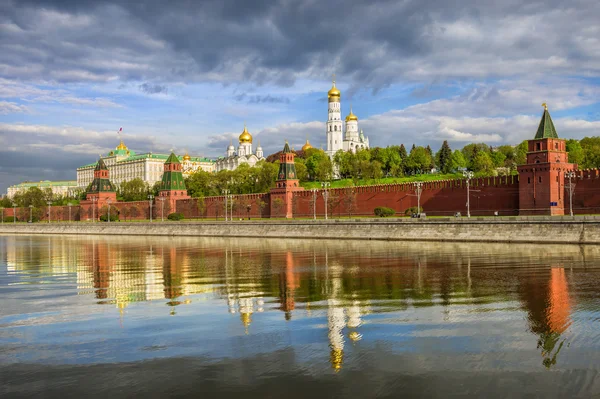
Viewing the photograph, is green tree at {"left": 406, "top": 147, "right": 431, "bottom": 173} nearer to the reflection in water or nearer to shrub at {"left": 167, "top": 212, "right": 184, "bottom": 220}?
shrub at {"left": 167, "top": 212, "right": 184, "bottom": 220}

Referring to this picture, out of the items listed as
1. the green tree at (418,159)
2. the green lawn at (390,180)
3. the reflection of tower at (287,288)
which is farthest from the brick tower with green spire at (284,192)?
the reflection of tower at (287,288)

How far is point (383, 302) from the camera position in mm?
10992

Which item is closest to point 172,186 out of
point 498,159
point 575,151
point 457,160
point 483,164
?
point 457,160

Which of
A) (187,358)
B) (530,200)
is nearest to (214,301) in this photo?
(187,358)

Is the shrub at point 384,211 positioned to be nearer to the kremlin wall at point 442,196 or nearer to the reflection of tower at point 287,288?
the kremlin wall at point 442,196

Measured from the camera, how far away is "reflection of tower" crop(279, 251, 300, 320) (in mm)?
10531

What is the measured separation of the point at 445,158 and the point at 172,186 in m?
40.5

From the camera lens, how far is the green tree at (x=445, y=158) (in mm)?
83688

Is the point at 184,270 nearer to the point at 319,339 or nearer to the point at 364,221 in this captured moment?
the point at 319,339

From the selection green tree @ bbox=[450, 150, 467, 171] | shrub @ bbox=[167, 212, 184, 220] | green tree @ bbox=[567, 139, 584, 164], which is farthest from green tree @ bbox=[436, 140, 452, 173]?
shrub @ bbox=[167, 212, 184, 220]

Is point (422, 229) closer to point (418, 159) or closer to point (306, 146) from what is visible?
point (418, 159)

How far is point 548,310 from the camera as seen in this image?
32.8ft

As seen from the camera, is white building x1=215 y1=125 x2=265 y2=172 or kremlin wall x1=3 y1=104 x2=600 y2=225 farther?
white building x1=215 y1=125 x2=265 y2=172

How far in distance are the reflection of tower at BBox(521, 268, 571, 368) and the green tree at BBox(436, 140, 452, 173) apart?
234ft
